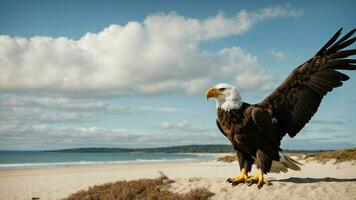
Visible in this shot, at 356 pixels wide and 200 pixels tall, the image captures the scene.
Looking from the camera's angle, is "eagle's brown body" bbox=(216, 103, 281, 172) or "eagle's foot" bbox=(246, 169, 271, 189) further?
"eagle's foot" bbox=(246, 169, 271, 189)

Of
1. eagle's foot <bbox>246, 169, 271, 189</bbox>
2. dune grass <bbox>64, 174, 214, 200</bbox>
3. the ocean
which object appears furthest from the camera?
the ocean

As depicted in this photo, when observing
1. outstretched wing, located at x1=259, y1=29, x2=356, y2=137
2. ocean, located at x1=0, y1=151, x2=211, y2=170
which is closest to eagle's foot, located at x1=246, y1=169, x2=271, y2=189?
outstretched wing, located at x1=259, y1=29, x2=356, y2=137

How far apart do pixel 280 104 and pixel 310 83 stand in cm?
74

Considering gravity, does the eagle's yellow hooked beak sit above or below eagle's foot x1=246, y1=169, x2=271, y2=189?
above

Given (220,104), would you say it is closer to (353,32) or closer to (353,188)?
(353,32)

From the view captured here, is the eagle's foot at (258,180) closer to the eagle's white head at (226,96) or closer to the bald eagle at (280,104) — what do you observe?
the bald eagle at (280,104)

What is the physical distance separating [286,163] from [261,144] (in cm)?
92

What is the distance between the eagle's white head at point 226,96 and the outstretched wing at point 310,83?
1.99 feet

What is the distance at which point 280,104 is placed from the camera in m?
7.93

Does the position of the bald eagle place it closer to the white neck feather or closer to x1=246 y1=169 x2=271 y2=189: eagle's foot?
the white neck feather

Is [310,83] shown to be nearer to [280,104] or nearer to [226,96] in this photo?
[280,104]

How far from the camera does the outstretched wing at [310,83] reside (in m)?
7.76

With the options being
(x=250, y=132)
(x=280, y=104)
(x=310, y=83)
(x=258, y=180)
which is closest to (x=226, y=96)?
(x=250, y=132)

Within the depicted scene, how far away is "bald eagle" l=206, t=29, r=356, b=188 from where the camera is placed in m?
7.68
